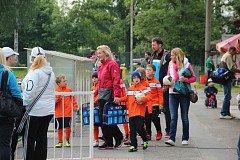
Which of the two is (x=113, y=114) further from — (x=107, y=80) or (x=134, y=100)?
(x=107, y=80)

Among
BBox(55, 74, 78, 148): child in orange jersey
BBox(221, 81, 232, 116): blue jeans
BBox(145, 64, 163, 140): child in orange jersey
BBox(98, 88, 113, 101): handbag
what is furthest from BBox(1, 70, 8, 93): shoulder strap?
BBox(221, 81, 232, 116): blue jeans

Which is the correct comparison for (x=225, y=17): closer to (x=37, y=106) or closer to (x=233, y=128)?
(x=233, y=128)

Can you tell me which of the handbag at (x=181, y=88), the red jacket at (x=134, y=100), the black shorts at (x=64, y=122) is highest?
the handbag at (x=181, y=88)

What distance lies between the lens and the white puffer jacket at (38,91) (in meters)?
6.97

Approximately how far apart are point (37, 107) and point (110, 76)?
2.03m

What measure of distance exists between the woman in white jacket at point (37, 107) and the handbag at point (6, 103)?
507 millimetres

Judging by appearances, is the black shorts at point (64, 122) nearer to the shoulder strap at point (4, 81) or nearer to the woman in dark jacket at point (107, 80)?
the woman in dark jacket at point (107, 80)

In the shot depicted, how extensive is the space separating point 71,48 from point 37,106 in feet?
184

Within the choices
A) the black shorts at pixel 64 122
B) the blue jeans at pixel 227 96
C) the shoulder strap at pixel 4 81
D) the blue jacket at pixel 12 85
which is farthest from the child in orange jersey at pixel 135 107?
the blue jeans at pixel 227 96

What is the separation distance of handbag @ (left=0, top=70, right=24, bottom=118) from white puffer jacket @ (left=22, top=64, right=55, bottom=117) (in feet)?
1.56

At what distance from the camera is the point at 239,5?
43969 millimetres

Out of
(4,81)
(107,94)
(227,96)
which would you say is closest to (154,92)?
(107,94)

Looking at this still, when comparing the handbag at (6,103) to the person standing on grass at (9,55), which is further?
the person standing on grass at (9,55)

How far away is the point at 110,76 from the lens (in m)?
8.74
